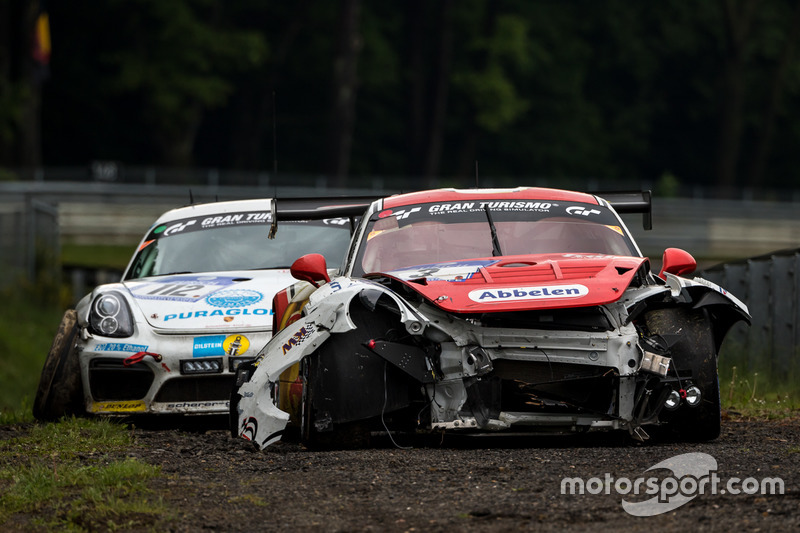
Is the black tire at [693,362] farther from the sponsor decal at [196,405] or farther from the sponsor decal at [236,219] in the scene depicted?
the sponsor decal at [236,219]

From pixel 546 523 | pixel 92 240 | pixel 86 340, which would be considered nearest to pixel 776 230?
pixel 92 240

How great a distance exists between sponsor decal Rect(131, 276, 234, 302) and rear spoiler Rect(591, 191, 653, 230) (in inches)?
105

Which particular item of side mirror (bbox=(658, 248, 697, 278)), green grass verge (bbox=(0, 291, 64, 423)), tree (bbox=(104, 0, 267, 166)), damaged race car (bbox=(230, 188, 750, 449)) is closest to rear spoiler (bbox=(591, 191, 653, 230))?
side mirror (bbox=(658, 248, 697, 278))

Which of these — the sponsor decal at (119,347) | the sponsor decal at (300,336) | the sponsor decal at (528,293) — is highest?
the sponsor decal at (528,293)

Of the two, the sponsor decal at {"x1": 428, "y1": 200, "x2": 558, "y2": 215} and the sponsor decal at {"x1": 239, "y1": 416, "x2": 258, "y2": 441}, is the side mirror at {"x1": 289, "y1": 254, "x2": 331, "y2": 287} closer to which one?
the sponsor decal at {"x1": 428, "y1": 200, "x2": 558, "y2": 215}

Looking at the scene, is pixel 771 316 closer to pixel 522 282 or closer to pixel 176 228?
pixel 176 228

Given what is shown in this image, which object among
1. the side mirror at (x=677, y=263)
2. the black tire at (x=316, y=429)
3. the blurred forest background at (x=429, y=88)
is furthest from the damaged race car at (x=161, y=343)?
the blurred forest background at (x=429, y=88)

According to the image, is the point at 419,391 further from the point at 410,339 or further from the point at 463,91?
the point at 463,91

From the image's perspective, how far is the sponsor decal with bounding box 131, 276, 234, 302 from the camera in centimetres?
955

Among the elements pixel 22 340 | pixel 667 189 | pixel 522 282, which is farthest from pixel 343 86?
pixel 522 282

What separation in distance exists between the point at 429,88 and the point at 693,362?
5298cm

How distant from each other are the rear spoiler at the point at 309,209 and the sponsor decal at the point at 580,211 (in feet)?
4.57

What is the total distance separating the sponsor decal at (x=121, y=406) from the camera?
9188mm

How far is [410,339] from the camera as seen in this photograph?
700 centimetres
